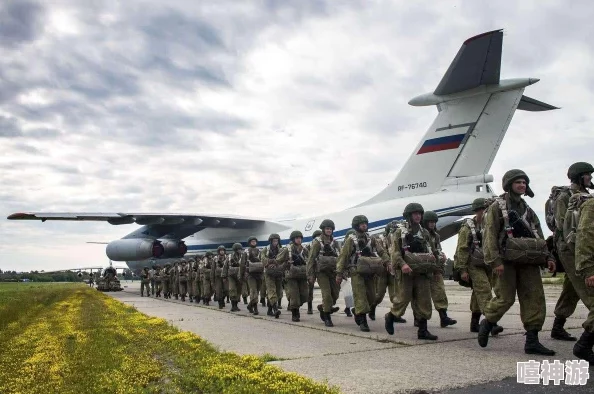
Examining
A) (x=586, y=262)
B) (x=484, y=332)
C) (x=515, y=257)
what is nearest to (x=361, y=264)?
(x=484, y=332)

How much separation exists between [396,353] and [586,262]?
2.22 meters

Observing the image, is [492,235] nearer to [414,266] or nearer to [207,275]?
[414,266]

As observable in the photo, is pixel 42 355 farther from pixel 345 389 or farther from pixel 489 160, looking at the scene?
pixel 489 160

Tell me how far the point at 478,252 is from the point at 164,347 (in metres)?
4.65

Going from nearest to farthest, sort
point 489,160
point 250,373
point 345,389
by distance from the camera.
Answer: point 345,389 → point 250,373 → point 489,160

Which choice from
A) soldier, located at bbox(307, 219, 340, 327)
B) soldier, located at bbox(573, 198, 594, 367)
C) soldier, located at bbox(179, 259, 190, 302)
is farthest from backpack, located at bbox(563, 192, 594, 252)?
soldier, located at bbox(179, 259, 190, 302)

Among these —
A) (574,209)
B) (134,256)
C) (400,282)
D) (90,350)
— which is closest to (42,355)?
(90,350)

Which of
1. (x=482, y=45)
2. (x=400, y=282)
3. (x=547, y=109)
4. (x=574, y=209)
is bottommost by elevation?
(x=400, y=282)

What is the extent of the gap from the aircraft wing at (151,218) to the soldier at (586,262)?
21.6m

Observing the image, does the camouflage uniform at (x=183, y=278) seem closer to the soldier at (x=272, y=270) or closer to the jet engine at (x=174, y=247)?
the jet engine at (x=174, y=247)

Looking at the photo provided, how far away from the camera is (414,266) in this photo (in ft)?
22.9

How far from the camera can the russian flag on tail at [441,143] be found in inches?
637

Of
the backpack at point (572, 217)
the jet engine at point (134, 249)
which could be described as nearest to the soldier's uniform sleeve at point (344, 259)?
the backpack at point (572, 217)

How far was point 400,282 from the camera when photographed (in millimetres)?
7137
